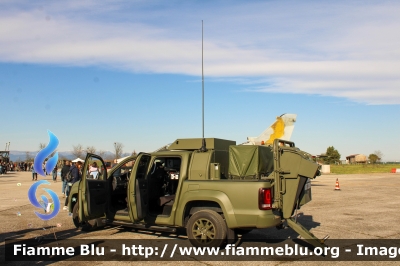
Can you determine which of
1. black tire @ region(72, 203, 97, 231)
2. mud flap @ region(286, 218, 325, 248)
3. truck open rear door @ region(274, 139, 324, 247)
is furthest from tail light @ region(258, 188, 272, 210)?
black tire @ region(72, 203, 97, 231)

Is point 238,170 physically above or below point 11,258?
above

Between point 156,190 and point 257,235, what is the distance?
2.42m

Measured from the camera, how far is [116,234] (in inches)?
327

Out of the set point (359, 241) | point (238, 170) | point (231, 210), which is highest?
point (238, 170)

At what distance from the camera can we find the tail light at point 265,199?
252 inches

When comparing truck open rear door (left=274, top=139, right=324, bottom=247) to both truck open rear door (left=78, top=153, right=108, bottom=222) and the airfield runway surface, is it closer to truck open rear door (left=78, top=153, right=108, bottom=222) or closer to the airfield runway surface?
the airfield runway surface

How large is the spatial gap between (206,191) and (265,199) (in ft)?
3.57

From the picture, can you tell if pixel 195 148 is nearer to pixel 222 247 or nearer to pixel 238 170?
pixel 238 170

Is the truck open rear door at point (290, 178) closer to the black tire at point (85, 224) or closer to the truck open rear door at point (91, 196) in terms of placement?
the truck open rear door at point (91, 196)

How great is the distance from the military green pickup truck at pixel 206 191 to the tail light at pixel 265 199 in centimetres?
2

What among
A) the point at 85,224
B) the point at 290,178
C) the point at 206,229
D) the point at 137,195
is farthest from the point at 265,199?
the point at 85,224

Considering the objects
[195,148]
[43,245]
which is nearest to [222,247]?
[195,148]

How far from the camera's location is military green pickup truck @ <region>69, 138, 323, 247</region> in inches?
260

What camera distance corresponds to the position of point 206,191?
22.7ft
